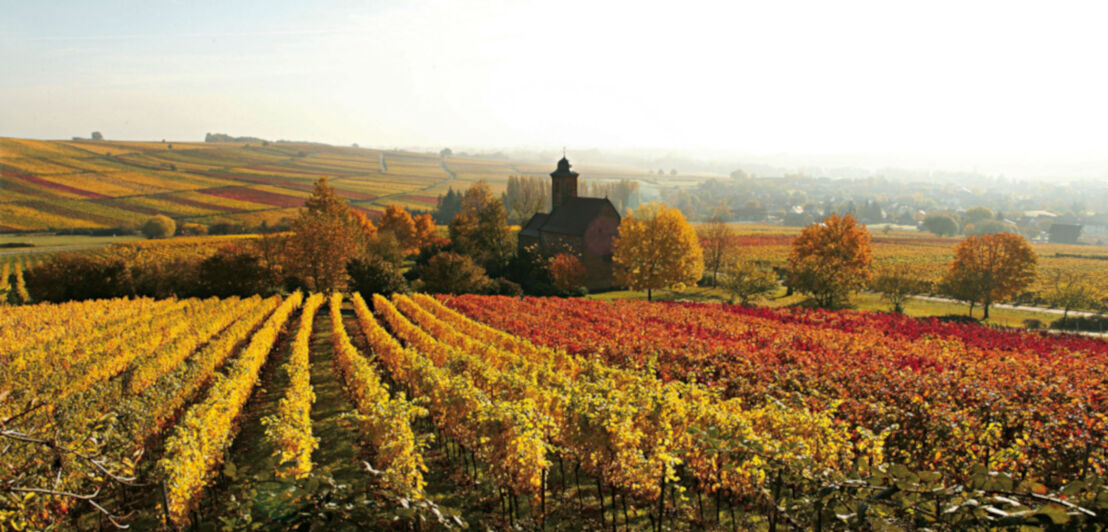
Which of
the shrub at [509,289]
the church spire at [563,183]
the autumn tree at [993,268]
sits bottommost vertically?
the shrub at [509,289]

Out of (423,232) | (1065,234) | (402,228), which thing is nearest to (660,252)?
(423,232)

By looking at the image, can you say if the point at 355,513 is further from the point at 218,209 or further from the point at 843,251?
the point at 218,209

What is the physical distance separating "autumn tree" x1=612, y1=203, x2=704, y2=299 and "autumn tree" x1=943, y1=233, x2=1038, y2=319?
863 inches

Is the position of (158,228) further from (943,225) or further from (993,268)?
(943,225)

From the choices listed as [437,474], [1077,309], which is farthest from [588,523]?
[1077,309]

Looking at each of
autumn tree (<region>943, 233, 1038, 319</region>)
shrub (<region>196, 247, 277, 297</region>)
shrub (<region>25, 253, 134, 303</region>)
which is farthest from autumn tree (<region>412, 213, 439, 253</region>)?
autumn tree (<region>943, 233, 1038, 319</region>)

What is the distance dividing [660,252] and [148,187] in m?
125

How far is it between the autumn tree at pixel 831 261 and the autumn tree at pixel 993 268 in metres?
6.82

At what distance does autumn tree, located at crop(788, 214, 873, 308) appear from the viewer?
128 feet

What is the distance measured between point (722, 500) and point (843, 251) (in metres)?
41.4

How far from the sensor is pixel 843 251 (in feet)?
145

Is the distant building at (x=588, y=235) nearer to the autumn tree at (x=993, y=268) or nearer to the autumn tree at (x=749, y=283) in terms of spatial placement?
the autumn tree at (x=749, y=283)

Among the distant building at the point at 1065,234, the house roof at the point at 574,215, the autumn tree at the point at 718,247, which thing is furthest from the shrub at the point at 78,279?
the distant building at the point at 1065,234

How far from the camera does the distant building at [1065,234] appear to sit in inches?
5960
